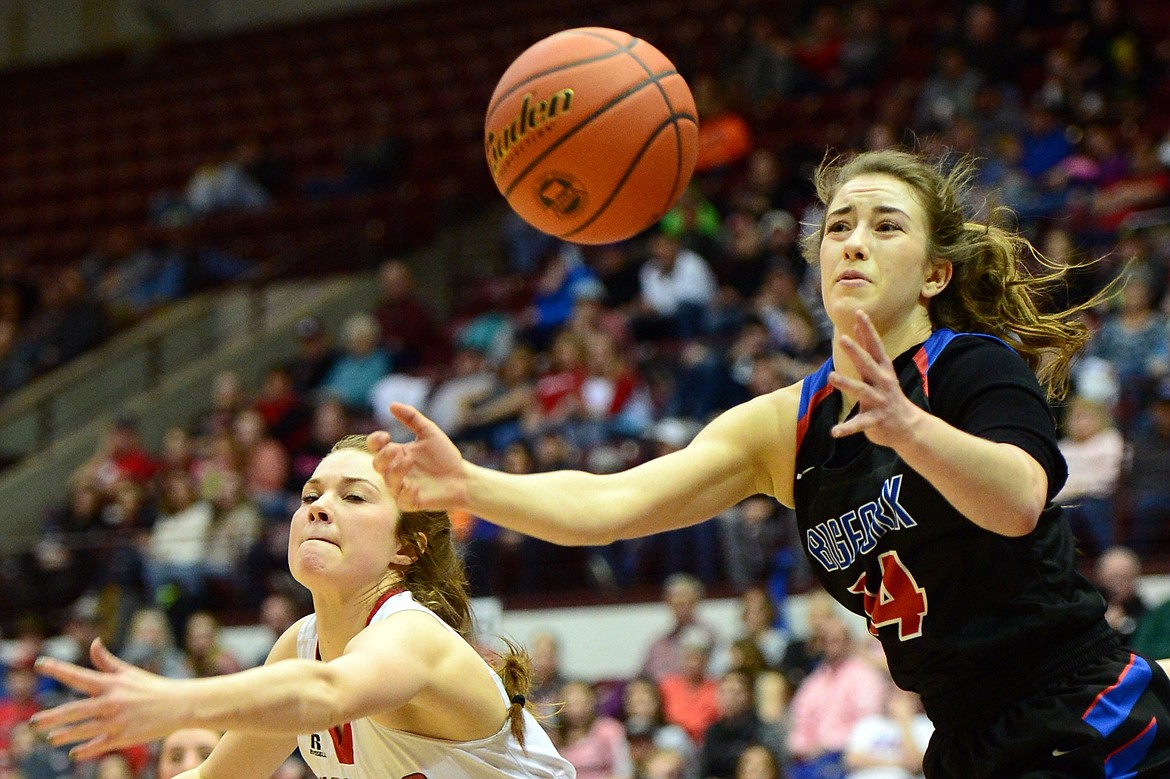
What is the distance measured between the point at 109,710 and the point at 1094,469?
6495 mm

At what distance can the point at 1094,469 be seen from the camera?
781 centimetres

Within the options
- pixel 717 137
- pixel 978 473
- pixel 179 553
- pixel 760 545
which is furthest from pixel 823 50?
pixel 978 473

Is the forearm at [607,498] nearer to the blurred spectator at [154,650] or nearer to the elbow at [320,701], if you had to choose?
the elbow at [320,701]

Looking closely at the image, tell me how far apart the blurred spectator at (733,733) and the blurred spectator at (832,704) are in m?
0.12

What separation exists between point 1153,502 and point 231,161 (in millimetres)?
11067

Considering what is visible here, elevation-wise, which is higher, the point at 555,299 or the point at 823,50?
the point at 823,50

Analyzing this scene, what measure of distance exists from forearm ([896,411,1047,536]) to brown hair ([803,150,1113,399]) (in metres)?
0.62

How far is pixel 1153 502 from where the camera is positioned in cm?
779

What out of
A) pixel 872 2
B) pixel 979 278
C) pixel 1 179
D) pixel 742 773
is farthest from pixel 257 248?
pixel 979 278

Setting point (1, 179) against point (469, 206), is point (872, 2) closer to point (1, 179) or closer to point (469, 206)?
point (469, 206)

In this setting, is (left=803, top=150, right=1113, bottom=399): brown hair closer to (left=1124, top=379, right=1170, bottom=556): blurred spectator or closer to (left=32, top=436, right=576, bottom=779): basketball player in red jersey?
(left=32, top=436, right=576, bottom=779): basketball player in red jersey

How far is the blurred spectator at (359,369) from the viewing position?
12.1 metres

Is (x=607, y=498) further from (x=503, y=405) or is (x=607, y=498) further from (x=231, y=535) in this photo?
(x=231, y=535)

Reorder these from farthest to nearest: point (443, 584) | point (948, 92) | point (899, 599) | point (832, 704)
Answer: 1. point (948, 92)
2. point (832, 704)
3. point (443, 584)
4. point (899, 599)
